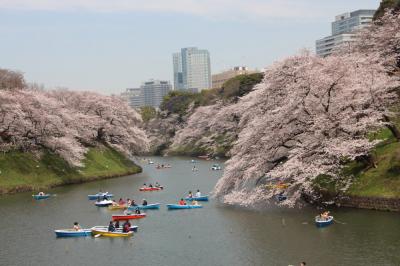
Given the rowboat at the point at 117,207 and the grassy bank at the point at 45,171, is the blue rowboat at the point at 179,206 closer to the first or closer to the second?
the rowboat at the point at 117,207

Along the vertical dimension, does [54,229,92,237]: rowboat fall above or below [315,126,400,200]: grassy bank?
below

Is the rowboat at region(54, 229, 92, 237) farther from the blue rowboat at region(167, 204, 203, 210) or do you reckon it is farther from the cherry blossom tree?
the cherry blossom tree

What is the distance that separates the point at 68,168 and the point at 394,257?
152 ft

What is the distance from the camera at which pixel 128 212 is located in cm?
4169

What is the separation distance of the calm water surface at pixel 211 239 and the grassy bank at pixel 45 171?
11.9m

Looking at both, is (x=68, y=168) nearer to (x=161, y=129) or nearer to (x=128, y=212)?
(x=128, y=212)

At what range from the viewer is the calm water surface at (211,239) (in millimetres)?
27531

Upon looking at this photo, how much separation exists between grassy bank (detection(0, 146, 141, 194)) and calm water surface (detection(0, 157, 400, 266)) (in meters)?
11.9

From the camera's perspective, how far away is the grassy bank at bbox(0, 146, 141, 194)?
56.4m

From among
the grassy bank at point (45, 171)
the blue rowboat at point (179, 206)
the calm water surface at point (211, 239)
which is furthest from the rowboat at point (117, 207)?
the grassy bank at point (45, 171)

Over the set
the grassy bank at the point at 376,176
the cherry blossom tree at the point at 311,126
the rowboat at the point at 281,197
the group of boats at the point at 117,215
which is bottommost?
the group of boats at the point at 117,215

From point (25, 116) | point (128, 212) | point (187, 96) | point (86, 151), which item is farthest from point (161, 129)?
point (128, 212)

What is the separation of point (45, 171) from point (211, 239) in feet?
113

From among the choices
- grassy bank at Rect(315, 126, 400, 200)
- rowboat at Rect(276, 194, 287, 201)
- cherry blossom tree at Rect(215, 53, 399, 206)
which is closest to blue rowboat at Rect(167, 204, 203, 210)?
cherry blossom tree at Rect(215, 53, 399, 206)
